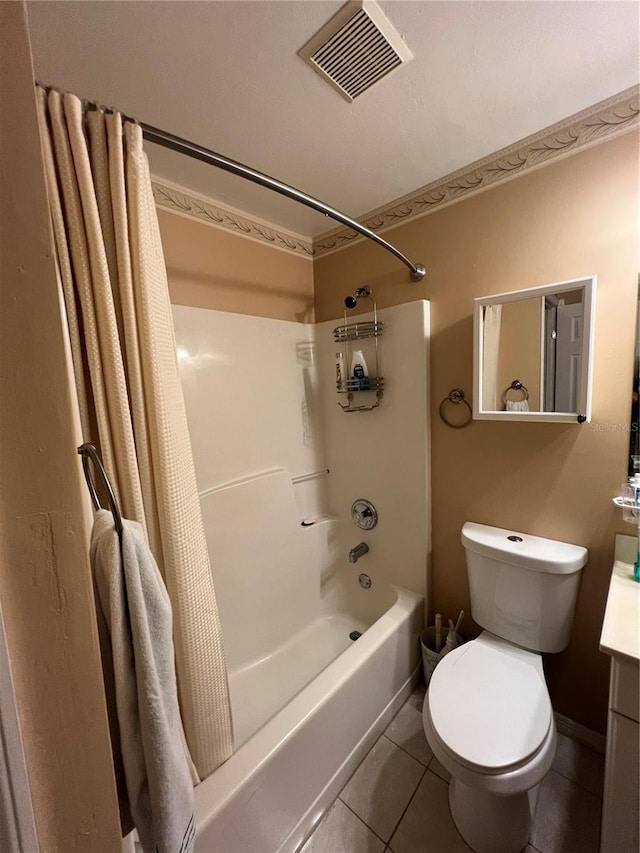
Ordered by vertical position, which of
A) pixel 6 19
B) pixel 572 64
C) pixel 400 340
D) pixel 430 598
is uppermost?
pixel 572 64

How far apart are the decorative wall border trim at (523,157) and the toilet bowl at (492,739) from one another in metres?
1.82

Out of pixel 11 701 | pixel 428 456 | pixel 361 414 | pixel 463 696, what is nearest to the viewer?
pixel 11 701

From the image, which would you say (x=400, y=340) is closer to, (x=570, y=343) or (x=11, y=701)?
(x=570, y=343)

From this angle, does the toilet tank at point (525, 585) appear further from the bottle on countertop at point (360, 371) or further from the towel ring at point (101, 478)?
the towel ring at point (101, 478)

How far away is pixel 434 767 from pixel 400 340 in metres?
→ 1.76

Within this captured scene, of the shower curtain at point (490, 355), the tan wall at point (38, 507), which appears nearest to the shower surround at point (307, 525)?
the shower curtain at point (490, 355)

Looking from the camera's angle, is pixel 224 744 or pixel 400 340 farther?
pixel 400 340

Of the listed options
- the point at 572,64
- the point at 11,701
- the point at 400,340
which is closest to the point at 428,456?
the point at 400,340

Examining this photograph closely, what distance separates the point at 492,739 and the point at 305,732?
21.7 inches

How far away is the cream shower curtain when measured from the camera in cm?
66

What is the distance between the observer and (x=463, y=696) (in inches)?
42.4

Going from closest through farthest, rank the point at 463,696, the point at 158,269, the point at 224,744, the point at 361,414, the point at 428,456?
the point at 158,269
the point at 224,744
the point at 463,696
the point at 428,456
the point at 361,414

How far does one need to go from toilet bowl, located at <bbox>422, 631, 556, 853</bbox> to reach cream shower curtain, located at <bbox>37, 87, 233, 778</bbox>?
74 centimetres

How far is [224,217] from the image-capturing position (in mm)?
1579
